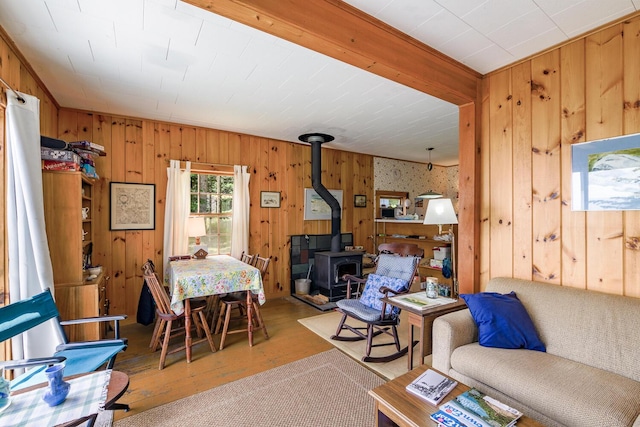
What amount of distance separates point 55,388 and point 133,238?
272 cm

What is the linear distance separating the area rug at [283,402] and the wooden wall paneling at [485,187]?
133cm

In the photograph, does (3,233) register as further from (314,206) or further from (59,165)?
(314,206)

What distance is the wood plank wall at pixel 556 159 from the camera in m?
1.95

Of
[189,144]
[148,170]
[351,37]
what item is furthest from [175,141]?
[351,37]

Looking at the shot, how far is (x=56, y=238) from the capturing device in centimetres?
260

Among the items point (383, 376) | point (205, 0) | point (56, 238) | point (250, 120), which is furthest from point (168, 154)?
point (383, 376)

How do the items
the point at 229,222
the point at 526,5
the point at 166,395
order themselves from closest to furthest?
the point at 526,5, the point at 166,395, the point at 229,222

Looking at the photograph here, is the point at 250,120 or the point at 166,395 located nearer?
the point at 166,395

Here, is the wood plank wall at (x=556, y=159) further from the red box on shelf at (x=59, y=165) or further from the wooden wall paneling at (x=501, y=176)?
the red box on shelf at (x=59, y=165)

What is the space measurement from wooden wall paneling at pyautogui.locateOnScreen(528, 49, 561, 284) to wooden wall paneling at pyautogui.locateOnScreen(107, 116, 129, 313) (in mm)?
4347

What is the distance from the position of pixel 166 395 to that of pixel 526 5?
3.52 metres

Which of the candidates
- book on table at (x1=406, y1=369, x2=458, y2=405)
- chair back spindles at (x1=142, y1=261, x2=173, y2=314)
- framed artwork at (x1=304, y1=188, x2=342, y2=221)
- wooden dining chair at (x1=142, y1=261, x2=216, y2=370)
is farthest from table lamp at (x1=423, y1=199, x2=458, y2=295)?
framed artwork at (x1=304, y1=188, x2=342, y2=221)

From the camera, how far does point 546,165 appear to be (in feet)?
7.55

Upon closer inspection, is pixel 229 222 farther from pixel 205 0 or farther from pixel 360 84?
pixel 205 0
